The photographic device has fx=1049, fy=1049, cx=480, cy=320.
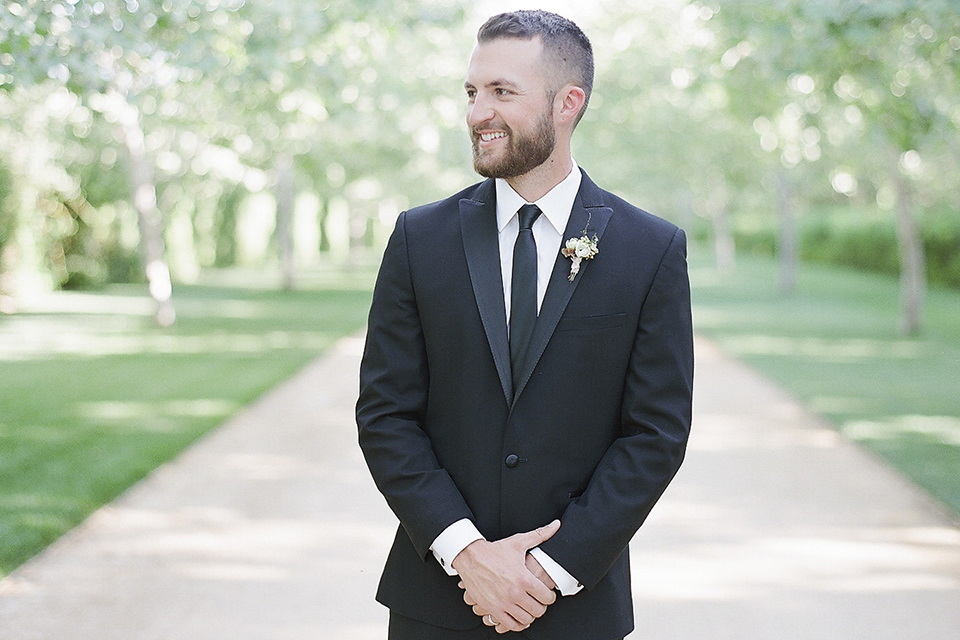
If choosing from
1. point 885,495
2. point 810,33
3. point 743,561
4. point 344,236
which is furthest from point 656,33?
point 344,236

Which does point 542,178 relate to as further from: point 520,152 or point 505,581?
point 505,581

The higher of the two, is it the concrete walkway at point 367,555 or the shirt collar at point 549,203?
the shirt collar at point 549,203

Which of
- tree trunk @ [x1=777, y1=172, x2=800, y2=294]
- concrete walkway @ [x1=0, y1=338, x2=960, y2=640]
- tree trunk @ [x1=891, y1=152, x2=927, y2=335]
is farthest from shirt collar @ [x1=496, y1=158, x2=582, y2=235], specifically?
tree trunk @ [x1=777, y1=172, x2=800, y2=294]

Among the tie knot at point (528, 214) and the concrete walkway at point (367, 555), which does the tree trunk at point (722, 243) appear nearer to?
the concrete walkway at point (367, 555)

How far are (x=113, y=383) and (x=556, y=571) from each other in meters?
10.5

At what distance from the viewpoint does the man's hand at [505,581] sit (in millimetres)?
2184

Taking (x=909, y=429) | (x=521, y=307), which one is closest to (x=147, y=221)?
(x=909, y=429)

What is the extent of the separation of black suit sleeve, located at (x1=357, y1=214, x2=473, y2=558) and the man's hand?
0.33 ft

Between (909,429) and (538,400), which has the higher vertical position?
(538,400)

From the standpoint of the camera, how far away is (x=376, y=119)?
695 inches

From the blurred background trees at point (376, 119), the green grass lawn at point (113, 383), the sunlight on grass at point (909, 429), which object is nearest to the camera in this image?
the green grass lawn at point (113, 383)

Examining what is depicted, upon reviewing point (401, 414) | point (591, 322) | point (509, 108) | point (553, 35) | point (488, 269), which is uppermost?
point (553, 35)

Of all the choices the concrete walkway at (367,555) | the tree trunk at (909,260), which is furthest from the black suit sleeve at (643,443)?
the tree trunk at (909,260)

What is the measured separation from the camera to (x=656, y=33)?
22.3 m
